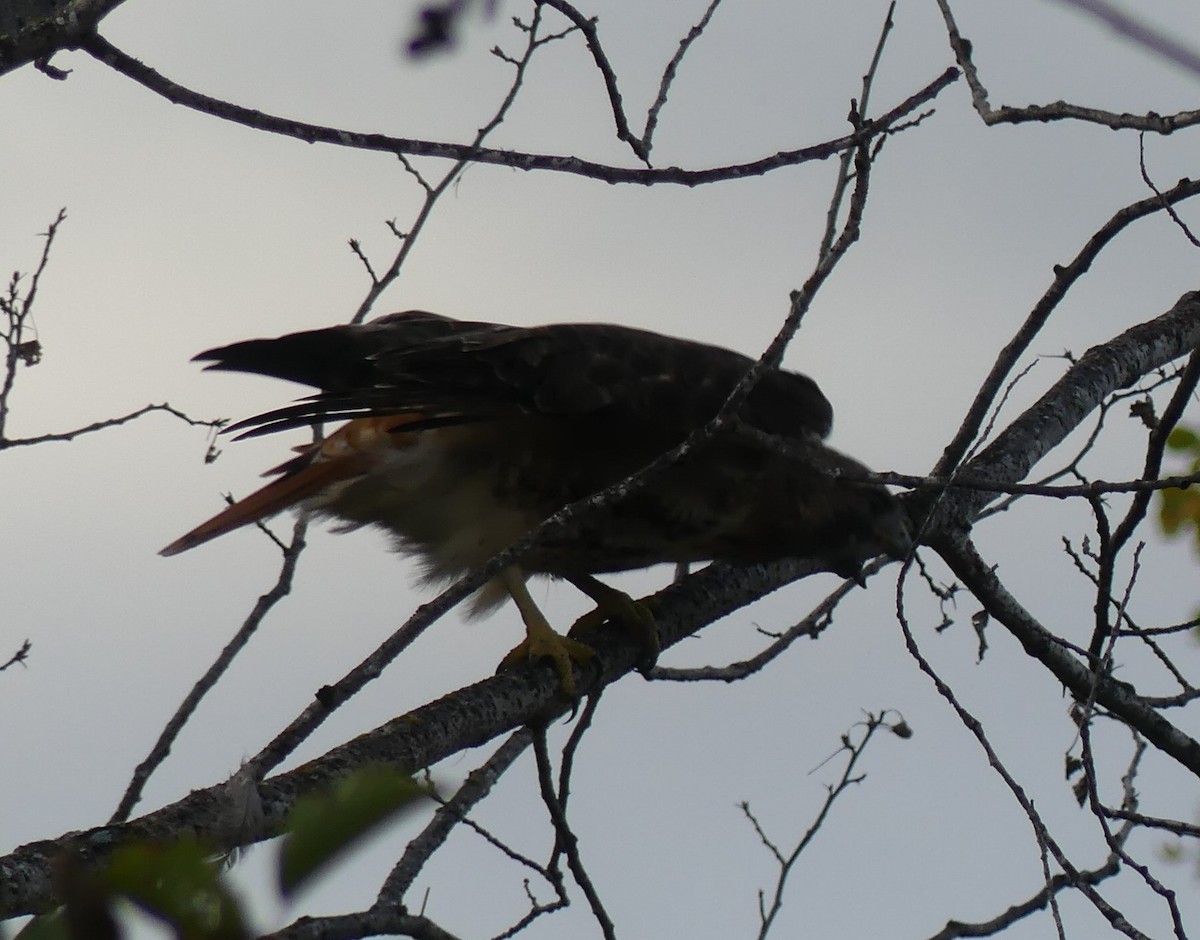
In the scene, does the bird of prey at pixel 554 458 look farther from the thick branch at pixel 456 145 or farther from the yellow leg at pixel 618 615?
the thick branch at pixel 456 145

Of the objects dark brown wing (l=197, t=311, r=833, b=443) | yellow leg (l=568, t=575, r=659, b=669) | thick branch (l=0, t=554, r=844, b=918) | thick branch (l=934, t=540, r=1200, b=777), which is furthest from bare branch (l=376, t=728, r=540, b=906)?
thick branch (l=934, t=540, r=1200, b=777)

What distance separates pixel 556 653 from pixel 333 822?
8.17 feet

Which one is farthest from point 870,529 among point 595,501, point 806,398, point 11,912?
point 11,912

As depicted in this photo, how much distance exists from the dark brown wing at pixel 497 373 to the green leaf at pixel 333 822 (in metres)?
2.40

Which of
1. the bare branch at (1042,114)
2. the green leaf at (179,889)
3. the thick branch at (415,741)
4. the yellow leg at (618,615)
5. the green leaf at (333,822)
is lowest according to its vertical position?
the green leaf at (179,889)

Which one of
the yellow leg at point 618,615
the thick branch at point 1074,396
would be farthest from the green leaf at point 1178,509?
the yellow leg at point 618,615

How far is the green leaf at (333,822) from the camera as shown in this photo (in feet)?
2.13

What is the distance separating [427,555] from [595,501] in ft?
5.55

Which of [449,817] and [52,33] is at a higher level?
[52,33]

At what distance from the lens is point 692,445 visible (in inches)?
85.9

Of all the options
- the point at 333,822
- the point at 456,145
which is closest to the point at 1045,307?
the point at 456,145

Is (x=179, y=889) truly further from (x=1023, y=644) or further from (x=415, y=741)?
(x=1023, y=644)

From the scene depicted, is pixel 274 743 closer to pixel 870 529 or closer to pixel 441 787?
pixel 441 787

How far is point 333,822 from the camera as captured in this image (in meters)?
0.65
